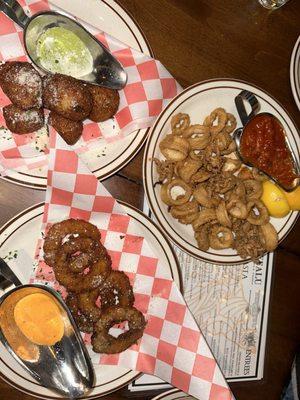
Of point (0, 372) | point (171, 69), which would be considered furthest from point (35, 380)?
point (171, 69)

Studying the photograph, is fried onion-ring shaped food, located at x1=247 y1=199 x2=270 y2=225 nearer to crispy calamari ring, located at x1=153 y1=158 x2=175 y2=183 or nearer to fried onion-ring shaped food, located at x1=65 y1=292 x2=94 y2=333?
crispy calamari ring, located at x1=153 y1=158 x2=175 y2=183

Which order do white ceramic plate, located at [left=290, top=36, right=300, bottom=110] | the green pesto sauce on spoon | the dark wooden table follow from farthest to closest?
white ceramic plate, located at [left=290, top=36, right=300, bottom=110]
the dark wooden table
the green pesto sauce on spoon

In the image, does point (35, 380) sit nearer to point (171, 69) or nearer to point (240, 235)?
point (240, 235)

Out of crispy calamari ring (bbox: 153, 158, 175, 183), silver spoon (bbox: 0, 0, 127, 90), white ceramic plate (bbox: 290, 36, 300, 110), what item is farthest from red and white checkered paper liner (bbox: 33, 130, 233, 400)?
white ceramic plate (bbox: 290, 36, 300, 110)

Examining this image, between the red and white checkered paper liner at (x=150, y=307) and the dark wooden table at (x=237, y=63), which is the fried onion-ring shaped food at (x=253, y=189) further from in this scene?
the red and white checkered paper liner at (x=150, y=307)

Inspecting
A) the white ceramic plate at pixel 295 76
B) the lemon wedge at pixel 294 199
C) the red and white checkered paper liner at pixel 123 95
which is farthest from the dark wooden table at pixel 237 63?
the lemon wedge at pixel 294 199

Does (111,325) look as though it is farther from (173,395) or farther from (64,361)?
(173,395)
